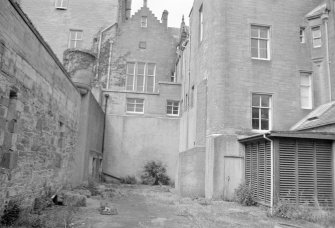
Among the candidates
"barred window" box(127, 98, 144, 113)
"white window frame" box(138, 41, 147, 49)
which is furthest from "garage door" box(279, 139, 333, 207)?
"white window frame" box(138, 41, 147, 49)

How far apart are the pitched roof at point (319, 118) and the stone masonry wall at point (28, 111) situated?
1020cm

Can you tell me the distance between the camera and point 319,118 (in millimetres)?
14297

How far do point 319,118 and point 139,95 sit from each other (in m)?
13.2

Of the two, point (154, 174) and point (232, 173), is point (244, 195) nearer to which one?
point (232, 173)

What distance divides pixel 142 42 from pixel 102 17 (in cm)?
572

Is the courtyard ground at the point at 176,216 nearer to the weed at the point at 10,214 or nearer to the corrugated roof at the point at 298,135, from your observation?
the weed at the point at 10,214

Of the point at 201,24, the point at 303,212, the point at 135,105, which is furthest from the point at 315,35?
the point at 135,105

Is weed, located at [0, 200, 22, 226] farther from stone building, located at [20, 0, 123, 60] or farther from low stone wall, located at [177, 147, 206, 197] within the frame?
stone building, located at [20, 0, 123, 60]

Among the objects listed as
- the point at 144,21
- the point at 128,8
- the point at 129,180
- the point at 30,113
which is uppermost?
the point at 128,8

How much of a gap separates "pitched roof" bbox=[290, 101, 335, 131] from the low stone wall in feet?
15.4

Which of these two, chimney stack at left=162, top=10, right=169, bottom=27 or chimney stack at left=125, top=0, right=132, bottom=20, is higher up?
chimney stack at left=125, top=0, right=132, bottom=20

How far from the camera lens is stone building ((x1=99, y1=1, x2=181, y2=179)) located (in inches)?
909

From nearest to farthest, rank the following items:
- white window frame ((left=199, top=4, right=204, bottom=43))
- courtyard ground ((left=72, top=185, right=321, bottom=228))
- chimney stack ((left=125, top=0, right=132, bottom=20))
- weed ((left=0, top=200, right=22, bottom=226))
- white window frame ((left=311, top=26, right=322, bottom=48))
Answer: weed ((left=0, top=200, right=22, bottom=226))
courtyard ground ((left=72, top=185, right=321, bottom=228))
white window frame ((left=311, top=26, right=322, bottom=48))
white window frame ((left=199, top=4, right=204, bottom=43))
chimney stack ((left=125, top=0, right=132, bottom=20))

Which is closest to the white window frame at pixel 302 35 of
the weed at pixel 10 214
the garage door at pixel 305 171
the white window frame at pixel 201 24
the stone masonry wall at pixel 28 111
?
the white window frame at pixel 201 24
